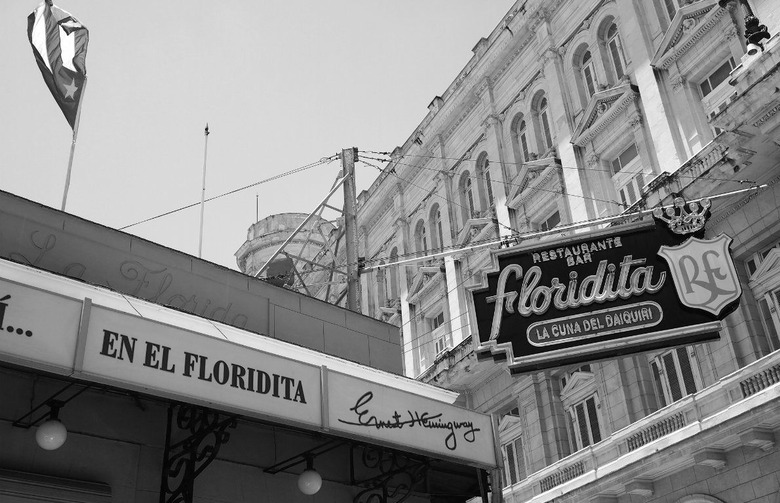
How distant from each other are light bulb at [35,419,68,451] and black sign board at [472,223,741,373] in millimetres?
6729

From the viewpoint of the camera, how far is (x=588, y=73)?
29.2m

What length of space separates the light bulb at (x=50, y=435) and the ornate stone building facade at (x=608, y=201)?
19.2ft

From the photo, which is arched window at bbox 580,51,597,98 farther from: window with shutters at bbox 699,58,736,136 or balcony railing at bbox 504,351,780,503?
balcony railing at bbox 504,351,780,503

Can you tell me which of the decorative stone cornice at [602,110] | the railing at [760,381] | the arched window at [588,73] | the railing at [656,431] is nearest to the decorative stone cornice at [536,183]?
the decorative stone cornice at [602,110]

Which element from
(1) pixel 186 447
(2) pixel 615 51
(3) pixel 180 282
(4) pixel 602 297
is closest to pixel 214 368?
(1) pixel 186 447

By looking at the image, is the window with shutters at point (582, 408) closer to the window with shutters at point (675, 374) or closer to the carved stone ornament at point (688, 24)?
the window with shutters at point (675, 374)

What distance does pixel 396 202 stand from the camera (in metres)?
40.9

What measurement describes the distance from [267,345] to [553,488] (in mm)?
17620

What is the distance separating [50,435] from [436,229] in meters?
30.7

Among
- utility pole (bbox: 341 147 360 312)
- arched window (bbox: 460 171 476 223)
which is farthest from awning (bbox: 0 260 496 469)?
arched window (bbox: 460 171 476 223)

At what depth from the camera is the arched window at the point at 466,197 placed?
115 feet

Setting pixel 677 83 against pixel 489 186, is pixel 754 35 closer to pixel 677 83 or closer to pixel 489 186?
pixel 677 83

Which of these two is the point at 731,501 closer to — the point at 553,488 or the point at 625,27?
the point at 553,488

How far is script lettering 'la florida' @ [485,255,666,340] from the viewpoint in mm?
12664
